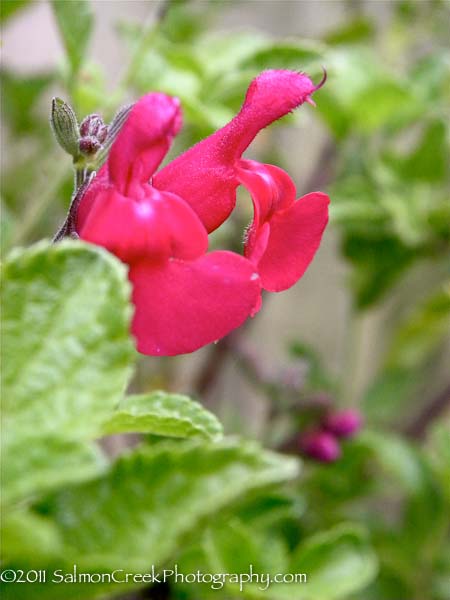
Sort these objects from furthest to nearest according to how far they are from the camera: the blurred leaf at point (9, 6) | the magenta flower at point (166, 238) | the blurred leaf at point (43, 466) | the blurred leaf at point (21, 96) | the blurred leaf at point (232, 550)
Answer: the blurred leaf at point (21, 96) → the blurred leaf at point (9, 6) → the blurred leaf at point (232, 550) → the magenta flower at point (166, 238) → the blurred leaf at point (43, 466)

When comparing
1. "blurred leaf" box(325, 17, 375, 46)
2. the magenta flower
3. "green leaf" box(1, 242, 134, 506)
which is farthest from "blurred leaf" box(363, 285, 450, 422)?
"green leaf" box(1, 242, 134, 506)

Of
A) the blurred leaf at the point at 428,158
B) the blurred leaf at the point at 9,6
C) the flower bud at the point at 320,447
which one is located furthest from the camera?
the blurred leaf at the point at 428,158

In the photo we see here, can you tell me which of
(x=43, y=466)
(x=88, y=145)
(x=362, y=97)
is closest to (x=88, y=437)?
(x=43, y=466)

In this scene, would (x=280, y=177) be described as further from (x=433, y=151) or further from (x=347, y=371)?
(x=347, y=371)

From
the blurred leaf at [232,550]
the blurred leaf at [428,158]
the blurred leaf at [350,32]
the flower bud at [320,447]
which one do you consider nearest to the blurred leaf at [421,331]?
the blurred leaf at [428,158]

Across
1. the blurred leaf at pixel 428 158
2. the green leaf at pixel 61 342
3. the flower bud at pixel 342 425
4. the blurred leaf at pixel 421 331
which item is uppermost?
the blurred leaf at pixel 428 158

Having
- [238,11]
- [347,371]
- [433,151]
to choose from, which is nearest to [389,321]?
[347,371]

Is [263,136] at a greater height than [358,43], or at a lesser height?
greater

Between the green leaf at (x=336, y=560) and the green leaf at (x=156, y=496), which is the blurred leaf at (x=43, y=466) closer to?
the green leaf at (x=156, y=496)
